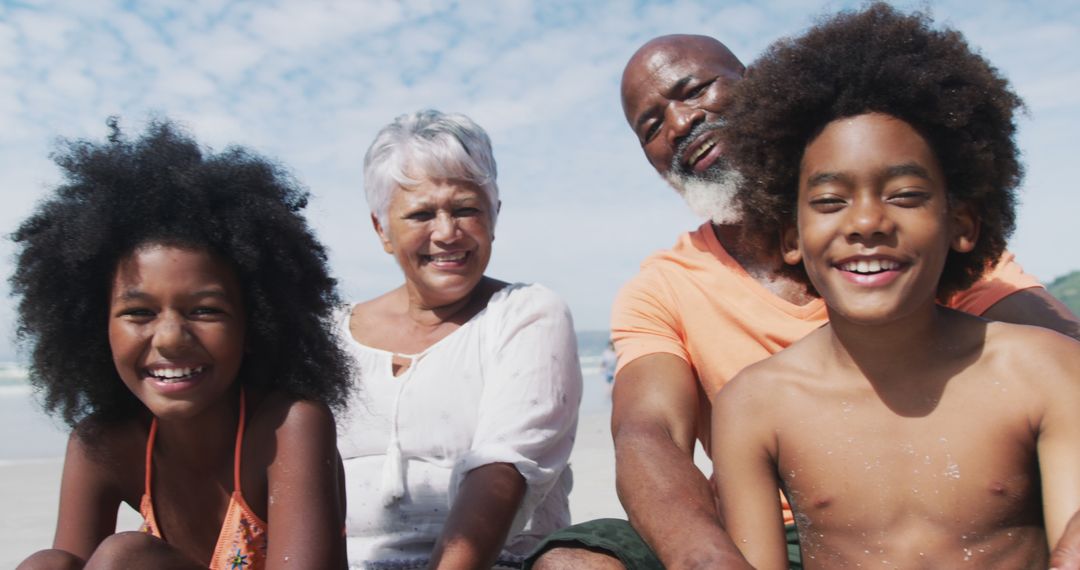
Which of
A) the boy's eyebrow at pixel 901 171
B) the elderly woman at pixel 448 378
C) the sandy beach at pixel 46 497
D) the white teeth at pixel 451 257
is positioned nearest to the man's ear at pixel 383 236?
Result: the elderly woman at pixel 448 378

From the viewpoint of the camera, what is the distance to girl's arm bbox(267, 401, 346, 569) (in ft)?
7.04

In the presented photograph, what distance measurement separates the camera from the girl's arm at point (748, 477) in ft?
7.20

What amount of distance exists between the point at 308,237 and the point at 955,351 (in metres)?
1.65

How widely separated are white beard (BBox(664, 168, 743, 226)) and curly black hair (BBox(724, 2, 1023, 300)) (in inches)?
17.0

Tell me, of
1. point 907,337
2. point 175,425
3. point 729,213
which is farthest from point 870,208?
point 175,425

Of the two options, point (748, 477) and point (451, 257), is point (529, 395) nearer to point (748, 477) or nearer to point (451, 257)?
point (451, 257)

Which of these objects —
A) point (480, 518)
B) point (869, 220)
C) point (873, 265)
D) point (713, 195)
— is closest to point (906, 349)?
point (873, 265)

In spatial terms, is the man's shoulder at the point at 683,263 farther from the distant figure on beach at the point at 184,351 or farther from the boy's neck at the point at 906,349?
the distant figure on beach at the point at 184,351

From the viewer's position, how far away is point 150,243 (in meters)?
2.33

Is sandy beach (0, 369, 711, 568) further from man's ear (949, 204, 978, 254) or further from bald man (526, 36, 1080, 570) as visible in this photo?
man's ear (949, 204, 978, 254)

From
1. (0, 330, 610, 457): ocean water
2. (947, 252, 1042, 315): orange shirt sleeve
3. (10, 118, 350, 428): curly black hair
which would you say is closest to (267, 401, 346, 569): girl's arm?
(10, 118, 350, 428): curly black hair

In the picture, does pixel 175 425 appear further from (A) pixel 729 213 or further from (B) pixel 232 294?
(A) pixel 729 213

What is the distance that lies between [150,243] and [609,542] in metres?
1.32

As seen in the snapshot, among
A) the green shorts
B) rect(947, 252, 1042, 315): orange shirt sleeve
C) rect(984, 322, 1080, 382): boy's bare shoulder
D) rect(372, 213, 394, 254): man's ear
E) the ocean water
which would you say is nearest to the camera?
rect(984, 322, 1080, 382): boy's bare shoulder
